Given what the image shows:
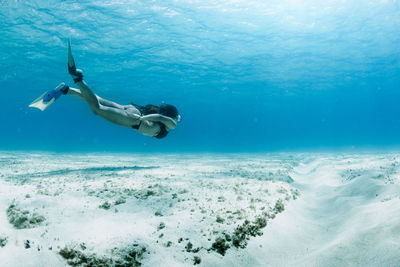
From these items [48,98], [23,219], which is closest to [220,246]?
[23,219]

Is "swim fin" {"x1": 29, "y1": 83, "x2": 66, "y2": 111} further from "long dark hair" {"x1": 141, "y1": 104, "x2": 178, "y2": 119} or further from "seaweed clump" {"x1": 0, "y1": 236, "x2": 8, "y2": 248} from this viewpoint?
"seaweed clump" {"x1": 0, "y1": 236, "x2": 8, "y2": 248}

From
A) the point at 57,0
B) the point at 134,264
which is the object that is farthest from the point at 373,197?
the point at 57,0

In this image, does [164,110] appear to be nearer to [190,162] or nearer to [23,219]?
[23,219]

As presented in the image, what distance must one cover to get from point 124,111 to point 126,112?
6cm

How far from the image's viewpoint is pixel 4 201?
430cm

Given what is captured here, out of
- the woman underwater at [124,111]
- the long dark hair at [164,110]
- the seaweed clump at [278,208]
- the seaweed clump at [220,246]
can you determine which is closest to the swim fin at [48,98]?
the woman underwater at [124,111]

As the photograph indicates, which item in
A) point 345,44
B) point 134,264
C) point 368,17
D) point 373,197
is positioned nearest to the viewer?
point 134,264

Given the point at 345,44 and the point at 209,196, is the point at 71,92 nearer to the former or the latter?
the point at 209,196

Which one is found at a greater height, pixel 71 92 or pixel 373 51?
pixel 373 51

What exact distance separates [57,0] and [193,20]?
38.4ft

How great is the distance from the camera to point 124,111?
5.82 m

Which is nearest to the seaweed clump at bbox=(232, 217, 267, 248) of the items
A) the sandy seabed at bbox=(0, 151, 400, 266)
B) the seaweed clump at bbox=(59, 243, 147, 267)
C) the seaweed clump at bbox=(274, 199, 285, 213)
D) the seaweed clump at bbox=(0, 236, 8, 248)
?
the sandy seabed at bbox=(0, 151, 400, 266)

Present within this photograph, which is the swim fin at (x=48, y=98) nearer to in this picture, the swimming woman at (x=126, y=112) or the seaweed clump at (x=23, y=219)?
the swimming woman at (x=126, y=112)

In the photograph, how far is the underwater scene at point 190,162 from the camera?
9.70 feet
